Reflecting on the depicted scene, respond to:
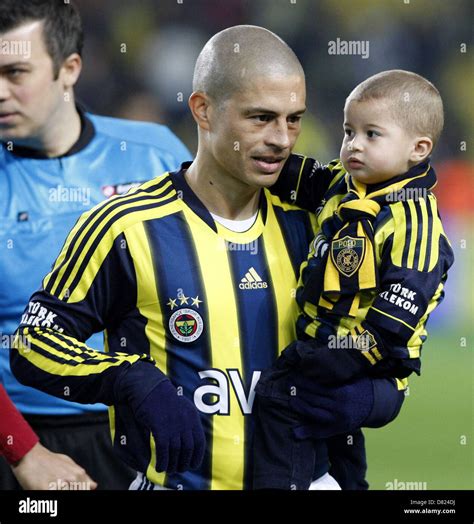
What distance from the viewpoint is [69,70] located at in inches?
125

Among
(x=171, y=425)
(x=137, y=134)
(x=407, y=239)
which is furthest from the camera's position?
(x=137, y=134)

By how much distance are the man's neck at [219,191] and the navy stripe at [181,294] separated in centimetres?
9

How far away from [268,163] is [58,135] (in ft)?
3.60

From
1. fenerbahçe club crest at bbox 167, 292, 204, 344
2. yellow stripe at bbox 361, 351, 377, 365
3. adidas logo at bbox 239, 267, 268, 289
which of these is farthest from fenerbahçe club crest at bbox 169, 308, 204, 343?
yellow stripe at bbox 361, 351, 377, 365

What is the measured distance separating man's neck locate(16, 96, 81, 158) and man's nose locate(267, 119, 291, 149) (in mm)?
1088

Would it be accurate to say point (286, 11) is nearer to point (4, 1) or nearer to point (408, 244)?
point (4, 1)

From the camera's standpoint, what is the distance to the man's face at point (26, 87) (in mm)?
2992

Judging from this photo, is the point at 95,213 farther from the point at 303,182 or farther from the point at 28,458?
the point at 28,458

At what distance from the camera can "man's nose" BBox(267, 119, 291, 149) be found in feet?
7.14

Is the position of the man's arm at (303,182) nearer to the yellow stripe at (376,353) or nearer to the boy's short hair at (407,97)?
the boy's short hair at (407,97)

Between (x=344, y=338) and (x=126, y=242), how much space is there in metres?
0.49

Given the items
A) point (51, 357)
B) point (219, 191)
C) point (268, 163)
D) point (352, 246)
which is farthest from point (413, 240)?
point (51, 357)

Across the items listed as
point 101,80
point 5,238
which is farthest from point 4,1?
point 101,80

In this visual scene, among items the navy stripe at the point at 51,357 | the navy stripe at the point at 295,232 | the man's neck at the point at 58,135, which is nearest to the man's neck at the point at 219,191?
the navy stripe at the point at 295,232
